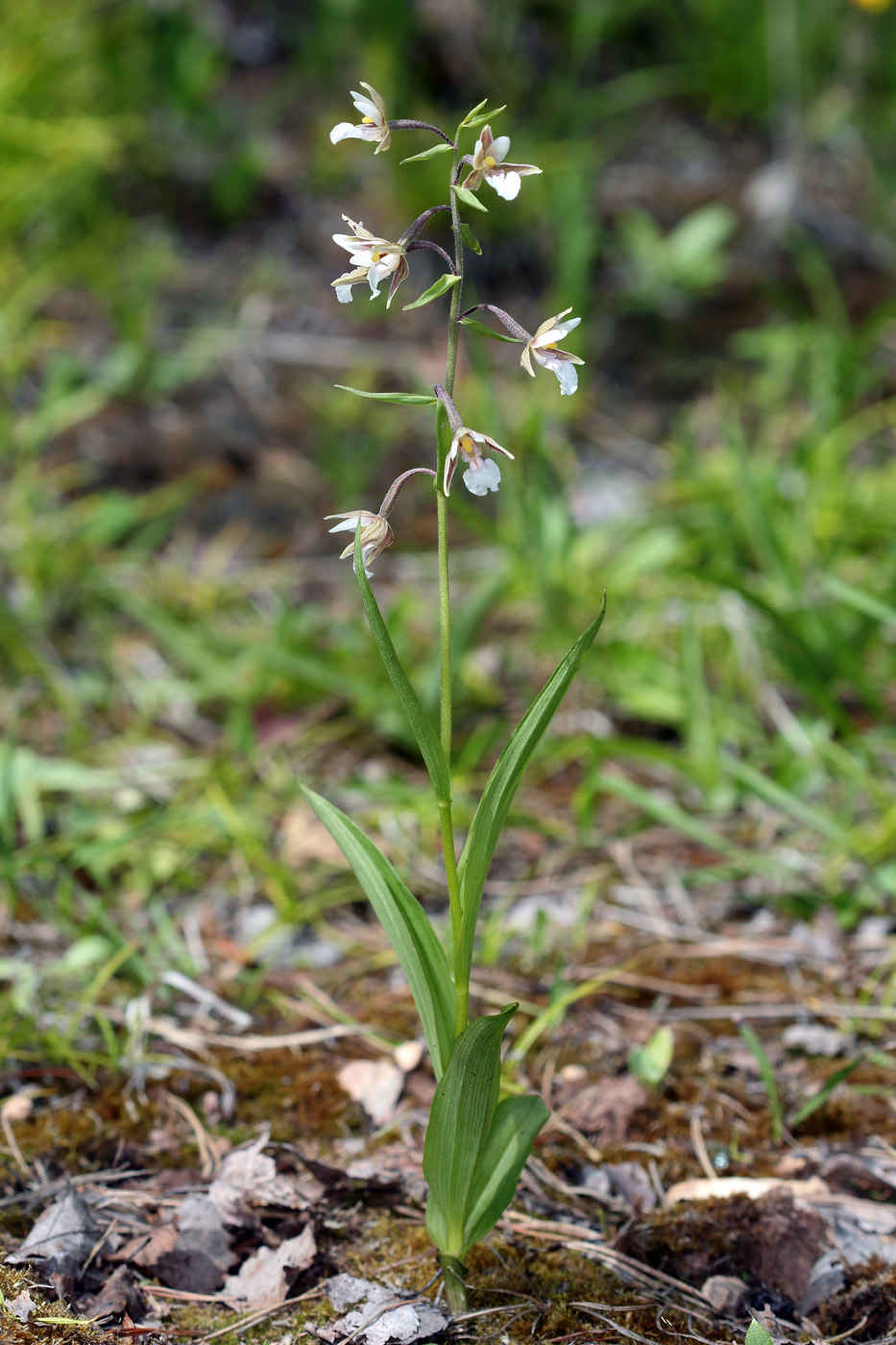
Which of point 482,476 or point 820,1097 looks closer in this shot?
point 482,476

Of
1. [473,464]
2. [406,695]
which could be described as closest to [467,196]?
[473,464]

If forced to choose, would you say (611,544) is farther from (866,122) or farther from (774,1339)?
(866,122)

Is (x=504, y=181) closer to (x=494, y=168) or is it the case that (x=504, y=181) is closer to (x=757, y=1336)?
(x=494, y=168)

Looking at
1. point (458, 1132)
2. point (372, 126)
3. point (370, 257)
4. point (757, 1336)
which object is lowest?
point (757, 1336)

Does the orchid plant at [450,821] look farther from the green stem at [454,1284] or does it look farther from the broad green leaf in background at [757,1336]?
the broad green leaf in background at [757,1336]

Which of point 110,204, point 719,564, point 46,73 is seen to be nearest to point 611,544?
point 719,564

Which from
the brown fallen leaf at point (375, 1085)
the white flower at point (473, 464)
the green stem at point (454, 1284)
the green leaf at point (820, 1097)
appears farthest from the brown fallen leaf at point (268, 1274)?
the white flower at point (473, 464)

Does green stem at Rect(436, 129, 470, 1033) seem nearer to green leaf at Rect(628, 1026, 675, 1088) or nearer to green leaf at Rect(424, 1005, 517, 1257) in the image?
green leaf at Rect(424, 1005, 517, 1257)
